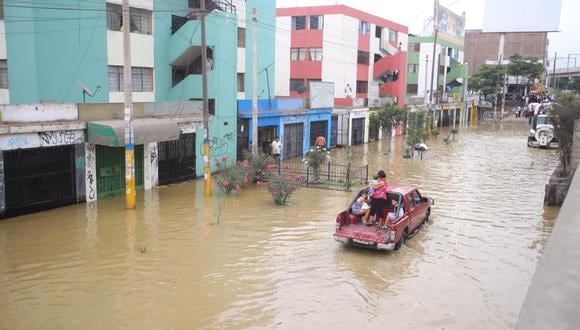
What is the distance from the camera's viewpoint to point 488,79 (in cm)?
8019

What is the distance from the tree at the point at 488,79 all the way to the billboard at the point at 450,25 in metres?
7.95

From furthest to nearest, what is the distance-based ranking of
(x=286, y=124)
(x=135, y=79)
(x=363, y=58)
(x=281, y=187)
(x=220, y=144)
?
1. (x=363, y=58)
2. (x=286, y=124)
3. (x=220, y=144)
4. (x=135, y=79)
5. (x=281, y=187)

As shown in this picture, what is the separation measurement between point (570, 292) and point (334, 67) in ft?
143

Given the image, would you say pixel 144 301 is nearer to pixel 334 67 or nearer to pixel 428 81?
pixel 334 67

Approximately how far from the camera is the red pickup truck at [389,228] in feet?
39.4

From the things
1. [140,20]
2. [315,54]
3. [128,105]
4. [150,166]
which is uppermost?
[315,54]

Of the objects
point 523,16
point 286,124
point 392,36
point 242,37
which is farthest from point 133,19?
point 523,16

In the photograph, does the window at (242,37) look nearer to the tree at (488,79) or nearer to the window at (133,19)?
the window at (133,19)

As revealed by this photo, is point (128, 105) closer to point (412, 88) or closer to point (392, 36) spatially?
point (392, 36)

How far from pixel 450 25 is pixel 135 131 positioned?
62551 mm

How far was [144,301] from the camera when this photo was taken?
9344 mm

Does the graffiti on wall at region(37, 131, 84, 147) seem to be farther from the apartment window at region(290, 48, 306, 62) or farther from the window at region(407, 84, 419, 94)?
the window at region(407, 84, 419, 94)

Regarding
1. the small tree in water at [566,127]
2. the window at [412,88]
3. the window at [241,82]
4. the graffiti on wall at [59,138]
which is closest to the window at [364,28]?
the window at [412,88]

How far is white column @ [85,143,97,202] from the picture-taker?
17.3m
